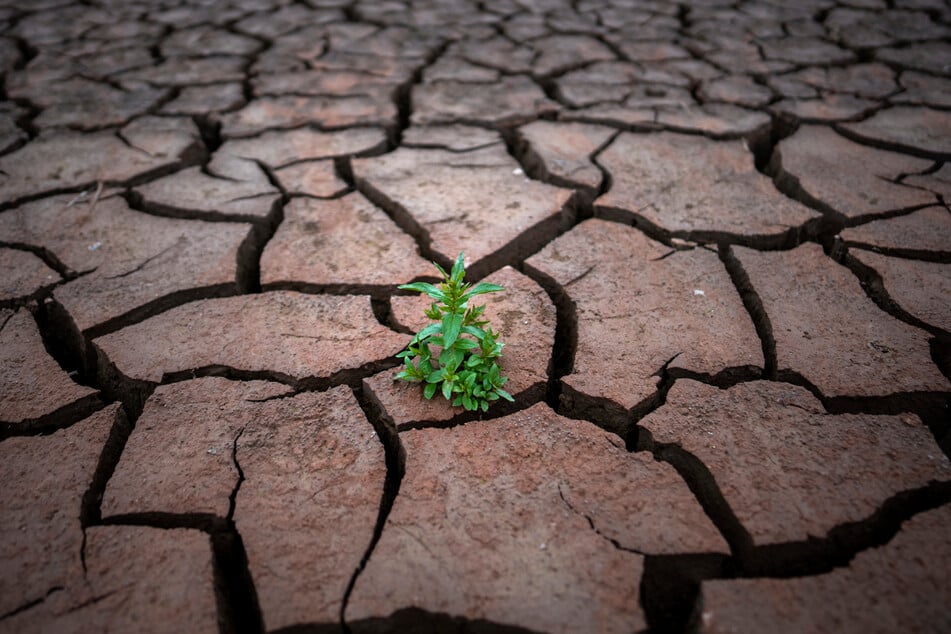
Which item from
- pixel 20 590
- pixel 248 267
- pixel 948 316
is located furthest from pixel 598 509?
pixel 248 267

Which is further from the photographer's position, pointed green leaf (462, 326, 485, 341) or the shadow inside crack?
pointed green leaf (462, 326, 485, 341)

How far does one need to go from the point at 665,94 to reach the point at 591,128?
0.58m

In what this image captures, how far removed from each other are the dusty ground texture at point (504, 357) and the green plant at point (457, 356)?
0.06 m

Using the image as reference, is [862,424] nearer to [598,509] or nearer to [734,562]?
[734,562]

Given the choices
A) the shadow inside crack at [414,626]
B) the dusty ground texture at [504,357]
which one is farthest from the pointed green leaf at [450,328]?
the shadow inside crack at [414,626]

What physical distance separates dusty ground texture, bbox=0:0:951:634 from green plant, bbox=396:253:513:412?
0.19ft

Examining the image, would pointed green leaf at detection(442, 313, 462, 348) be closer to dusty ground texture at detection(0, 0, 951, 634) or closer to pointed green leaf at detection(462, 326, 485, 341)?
pointed green leaf at detection(462, 326, 485, 341)

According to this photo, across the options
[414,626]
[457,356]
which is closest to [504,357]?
[457,356]

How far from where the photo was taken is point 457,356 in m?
1.40

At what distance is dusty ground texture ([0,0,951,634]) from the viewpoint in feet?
3.62

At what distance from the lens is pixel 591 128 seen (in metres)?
2.71

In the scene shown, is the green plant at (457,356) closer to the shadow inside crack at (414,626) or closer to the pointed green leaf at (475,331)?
the pointed green leaf at (475,331)

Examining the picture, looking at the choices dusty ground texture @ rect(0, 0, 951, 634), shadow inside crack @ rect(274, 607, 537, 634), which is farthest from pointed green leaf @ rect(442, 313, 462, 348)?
shadow inside crack @ rect(274, 607, 537, 634)

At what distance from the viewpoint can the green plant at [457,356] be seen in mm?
1363
